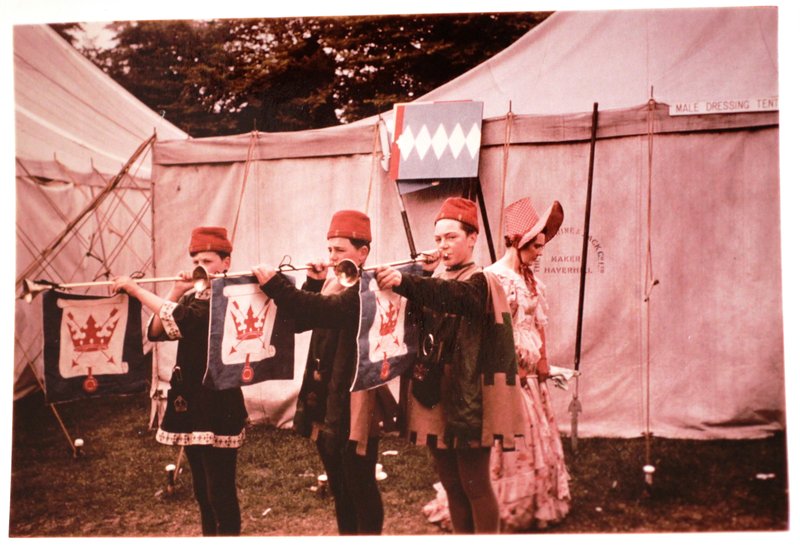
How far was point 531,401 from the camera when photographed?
3.68 m

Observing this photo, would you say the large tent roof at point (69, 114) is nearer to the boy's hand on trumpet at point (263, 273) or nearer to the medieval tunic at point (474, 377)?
the boy's hand on trumpet at point (263, 273)

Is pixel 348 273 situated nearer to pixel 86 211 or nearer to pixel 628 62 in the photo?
pixel 86 211

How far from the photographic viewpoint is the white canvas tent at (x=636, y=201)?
3.80 m

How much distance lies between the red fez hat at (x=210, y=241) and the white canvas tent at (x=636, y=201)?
0.24ft

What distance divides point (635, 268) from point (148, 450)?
2653mm

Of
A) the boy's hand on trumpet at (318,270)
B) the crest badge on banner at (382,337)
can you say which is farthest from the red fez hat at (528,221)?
the boy's hand on trumpet at (318,270)

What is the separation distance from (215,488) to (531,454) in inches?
61.0

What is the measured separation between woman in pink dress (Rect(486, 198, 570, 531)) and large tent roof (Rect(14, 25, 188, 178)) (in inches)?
74.0

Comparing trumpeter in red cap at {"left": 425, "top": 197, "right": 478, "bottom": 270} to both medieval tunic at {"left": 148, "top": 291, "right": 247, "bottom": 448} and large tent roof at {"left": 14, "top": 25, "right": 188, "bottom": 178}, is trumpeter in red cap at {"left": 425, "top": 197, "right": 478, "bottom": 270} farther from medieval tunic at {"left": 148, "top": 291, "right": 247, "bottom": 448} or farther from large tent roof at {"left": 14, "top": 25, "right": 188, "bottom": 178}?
large tent roof at {"left": 14, "top": 25, "right": 188, "bottom": 178}

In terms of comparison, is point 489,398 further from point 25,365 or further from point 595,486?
point 25,365

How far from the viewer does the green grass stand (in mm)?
3775

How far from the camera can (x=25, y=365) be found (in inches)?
156

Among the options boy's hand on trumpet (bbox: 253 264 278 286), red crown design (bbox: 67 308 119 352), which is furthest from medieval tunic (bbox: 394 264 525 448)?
red crown design (bbox: 67 308 119 352)

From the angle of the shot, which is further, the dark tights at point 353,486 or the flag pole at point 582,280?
Answer: the flag pole at point 582,280
